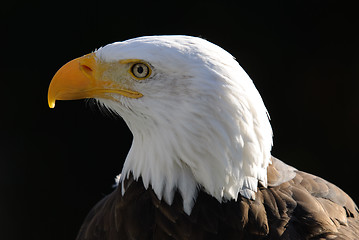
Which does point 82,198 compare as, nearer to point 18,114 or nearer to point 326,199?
point 18,114

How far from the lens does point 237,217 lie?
2.23 m

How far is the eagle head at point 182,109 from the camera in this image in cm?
210

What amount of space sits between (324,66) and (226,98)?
9.72ft

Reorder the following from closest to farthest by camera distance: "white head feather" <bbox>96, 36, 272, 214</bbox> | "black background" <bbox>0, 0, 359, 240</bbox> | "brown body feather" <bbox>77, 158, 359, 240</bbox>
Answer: "white head feather" <bbox>96, 36, 272, 214</bbox>
"brown body feather" <bbox>77, 158, 359, 240</bbox>
"black background" <bbox>0, 0, 359, 240</bbox>

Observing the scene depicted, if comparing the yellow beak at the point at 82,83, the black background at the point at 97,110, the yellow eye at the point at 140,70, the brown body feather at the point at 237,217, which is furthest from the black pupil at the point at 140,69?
the black background at the point at 97,110

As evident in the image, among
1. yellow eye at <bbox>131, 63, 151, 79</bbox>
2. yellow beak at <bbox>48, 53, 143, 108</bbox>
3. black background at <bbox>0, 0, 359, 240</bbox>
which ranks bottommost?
black background at <bbox>0, 0, 359, 240</bbox>

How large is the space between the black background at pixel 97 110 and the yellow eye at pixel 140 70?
253 centimetres

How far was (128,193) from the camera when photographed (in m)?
2.35

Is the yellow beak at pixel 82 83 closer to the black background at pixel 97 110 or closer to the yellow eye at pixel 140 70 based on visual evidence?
the yellow eye at pixel 140 70

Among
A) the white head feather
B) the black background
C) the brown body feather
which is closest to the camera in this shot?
the white head feather

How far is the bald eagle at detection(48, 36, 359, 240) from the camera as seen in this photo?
6.91 ft

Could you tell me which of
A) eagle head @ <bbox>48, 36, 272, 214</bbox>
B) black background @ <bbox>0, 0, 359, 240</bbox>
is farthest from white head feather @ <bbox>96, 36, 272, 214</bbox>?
black background @ <bbox>0, 0, 359, 240</bbox>

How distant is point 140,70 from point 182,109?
242 millimetres

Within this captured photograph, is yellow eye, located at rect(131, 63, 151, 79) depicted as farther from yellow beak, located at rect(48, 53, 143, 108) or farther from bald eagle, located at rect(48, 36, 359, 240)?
yellow beak, located at rect(48, 53, 143, 108)
